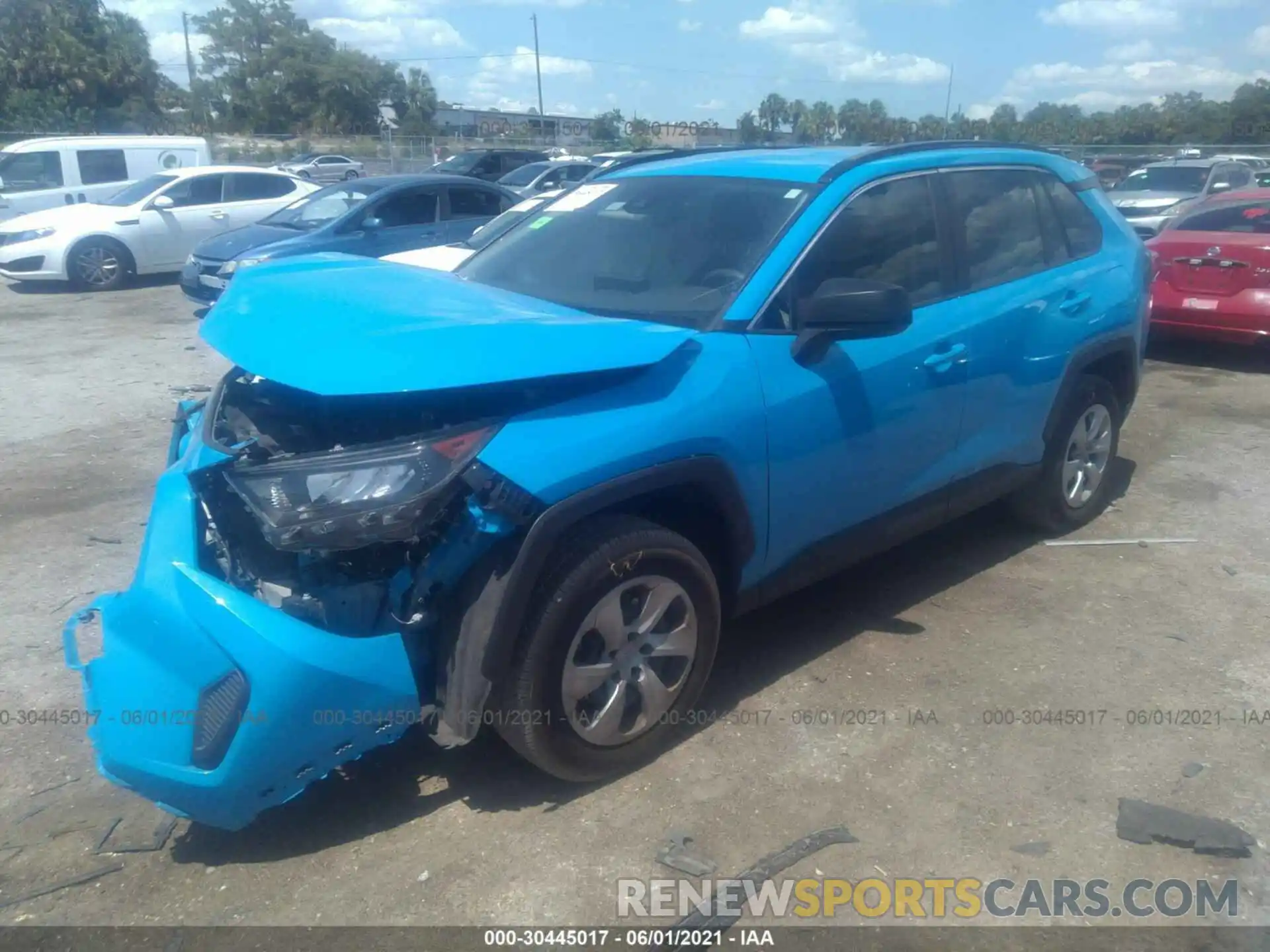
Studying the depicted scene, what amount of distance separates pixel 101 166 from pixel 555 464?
16602 mm

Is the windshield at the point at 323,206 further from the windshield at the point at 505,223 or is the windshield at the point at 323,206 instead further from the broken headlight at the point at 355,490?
the broken headlight at the point at 355,490

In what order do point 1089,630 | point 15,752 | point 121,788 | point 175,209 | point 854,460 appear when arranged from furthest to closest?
point 175,209 → point 1089,630 → point 854,460 → point 15,752 → point 121,788

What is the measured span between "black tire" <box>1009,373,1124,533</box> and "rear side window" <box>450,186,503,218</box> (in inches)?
348

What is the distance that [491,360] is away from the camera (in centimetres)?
288

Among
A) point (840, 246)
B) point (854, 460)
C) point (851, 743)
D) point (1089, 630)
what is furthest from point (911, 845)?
point (840, 246)

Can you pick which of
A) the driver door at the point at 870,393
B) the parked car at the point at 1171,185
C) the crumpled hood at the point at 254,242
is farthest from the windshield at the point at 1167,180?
the driver door at the point at 870,393

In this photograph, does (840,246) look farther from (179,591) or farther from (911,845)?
(179,591)

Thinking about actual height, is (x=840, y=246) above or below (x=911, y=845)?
above

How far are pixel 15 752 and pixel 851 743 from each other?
2.83m

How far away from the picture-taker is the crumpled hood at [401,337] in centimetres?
283

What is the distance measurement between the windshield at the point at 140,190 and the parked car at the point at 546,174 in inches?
269

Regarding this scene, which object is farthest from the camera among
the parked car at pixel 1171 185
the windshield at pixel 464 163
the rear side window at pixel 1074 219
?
the windshield at pixel 464 163

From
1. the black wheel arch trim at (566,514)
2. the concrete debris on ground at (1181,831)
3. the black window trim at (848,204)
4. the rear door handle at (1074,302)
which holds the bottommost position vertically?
the concrete debris on ground at (1181,831)

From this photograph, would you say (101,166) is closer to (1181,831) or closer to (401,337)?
(401,337)
